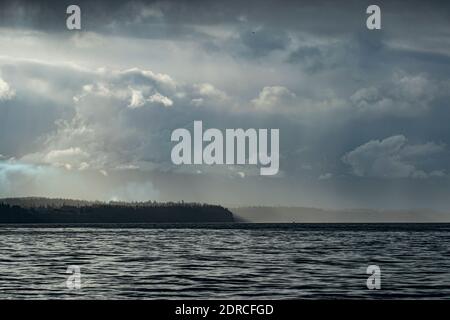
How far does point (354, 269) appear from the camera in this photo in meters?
64.8

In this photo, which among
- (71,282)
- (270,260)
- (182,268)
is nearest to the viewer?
(71,282)
